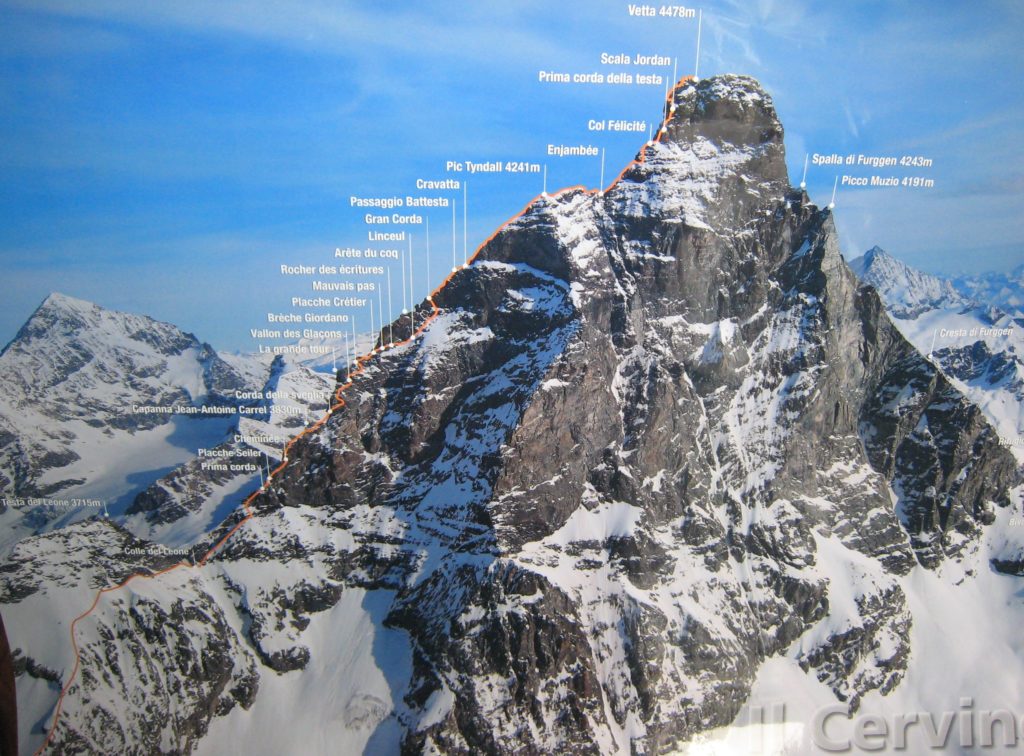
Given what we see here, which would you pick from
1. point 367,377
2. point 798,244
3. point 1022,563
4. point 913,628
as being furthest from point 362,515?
point 1022,563

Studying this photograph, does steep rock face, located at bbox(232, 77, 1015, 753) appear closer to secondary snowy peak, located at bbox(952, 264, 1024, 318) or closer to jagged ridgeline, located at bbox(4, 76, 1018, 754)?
jagged ridgeline, located at bbox(4, 76, 1018, 754)

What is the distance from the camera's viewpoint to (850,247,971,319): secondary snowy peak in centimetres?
2250

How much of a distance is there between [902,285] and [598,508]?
13.5 m

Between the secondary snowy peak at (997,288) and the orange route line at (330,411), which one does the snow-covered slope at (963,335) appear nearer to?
the secondary snowy peak at (997,288)

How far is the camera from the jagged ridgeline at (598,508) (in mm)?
22656

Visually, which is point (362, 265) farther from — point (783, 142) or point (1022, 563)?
point (1022, 563)

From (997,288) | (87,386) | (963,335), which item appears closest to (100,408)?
(87,386)

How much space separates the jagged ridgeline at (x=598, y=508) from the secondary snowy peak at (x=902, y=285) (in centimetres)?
109

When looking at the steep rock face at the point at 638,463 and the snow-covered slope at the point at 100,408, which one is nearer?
the snow-covered slope at the point at 100,408

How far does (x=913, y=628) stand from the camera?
28875mm

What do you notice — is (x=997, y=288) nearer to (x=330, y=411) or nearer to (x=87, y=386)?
(x=330, y=411)

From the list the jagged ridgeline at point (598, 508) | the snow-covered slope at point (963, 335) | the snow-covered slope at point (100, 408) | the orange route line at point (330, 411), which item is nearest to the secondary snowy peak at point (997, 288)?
the snow-covered slope at point (963, 335)

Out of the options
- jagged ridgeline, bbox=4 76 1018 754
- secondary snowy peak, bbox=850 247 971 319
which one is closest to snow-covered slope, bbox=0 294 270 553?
jagged ridgeline, bbox=4 76 1018 754

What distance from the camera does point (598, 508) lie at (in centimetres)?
2628
